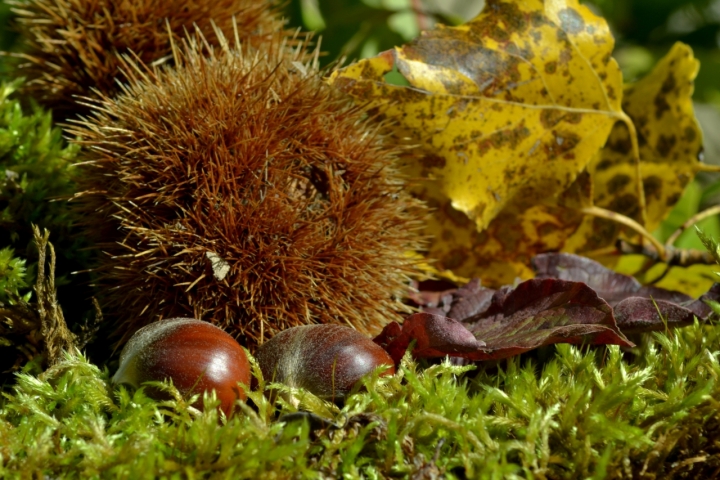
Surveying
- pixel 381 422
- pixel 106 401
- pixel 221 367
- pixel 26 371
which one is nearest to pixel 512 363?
pixel 381 422

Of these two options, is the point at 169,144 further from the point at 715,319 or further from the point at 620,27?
the point at 620,27

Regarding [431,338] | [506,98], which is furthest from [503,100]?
[431,338]

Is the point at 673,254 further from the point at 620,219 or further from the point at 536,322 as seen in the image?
the point at 536,322

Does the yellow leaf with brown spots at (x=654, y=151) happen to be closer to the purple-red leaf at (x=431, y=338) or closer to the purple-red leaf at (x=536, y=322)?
the purple-red leaf at (x=536, y=322)

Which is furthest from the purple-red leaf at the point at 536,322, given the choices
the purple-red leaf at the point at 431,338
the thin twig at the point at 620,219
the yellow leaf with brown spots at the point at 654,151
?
the yellow leaf with brown spots at the point at 654,151

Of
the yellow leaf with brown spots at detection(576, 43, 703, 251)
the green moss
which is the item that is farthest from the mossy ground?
the yellow leaf with brown spots at detection(576, 43, 703, 251)
